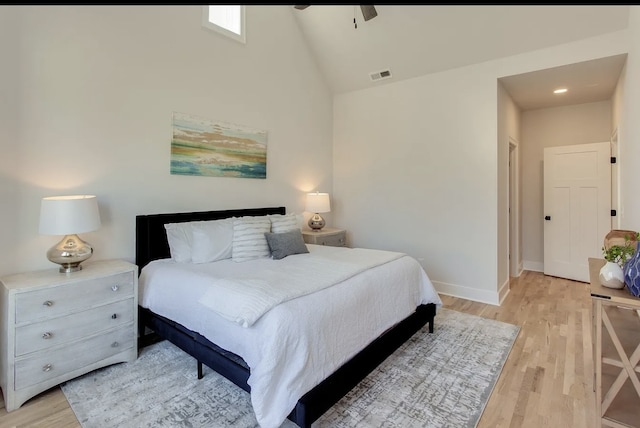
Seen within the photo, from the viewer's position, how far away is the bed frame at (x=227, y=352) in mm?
1849

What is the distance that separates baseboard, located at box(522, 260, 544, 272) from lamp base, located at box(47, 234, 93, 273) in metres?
5.97

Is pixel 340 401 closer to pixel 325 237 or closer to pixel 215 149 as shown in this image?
pixel 325 237

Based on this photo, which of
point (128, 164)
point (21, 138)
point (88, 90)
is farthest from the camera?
point (128, 164)

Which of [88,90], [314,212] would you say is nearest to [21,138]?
[88,90]

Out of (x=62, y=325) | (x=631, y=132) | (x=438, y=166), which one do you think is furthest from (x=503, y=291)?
(x=62, y=325)

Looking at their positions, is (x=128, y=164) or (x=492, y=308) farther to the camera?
(x=492, y=308)

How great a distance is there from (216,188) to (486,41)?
335cm

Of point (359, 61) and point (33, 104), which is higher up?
point (359, 61)

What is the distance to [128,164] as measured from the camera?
299 cm

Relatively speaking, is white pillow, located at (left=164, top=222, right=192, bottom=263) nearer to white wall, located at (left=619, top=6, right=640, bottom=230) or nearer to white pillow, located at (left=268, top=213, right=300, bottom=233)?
white pillow, located at (left=268, top=213, right=300, bottom=233)

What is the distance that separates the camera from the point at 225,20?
3734mm

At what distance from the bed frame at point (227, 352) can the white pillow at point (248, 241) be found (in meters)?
0.52

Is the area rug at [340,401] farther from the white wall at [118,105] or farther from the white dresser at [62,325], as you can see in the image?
the white wall at [118,105]

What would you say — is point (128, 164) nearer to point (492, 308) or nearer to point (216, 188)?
point (216, 188)
